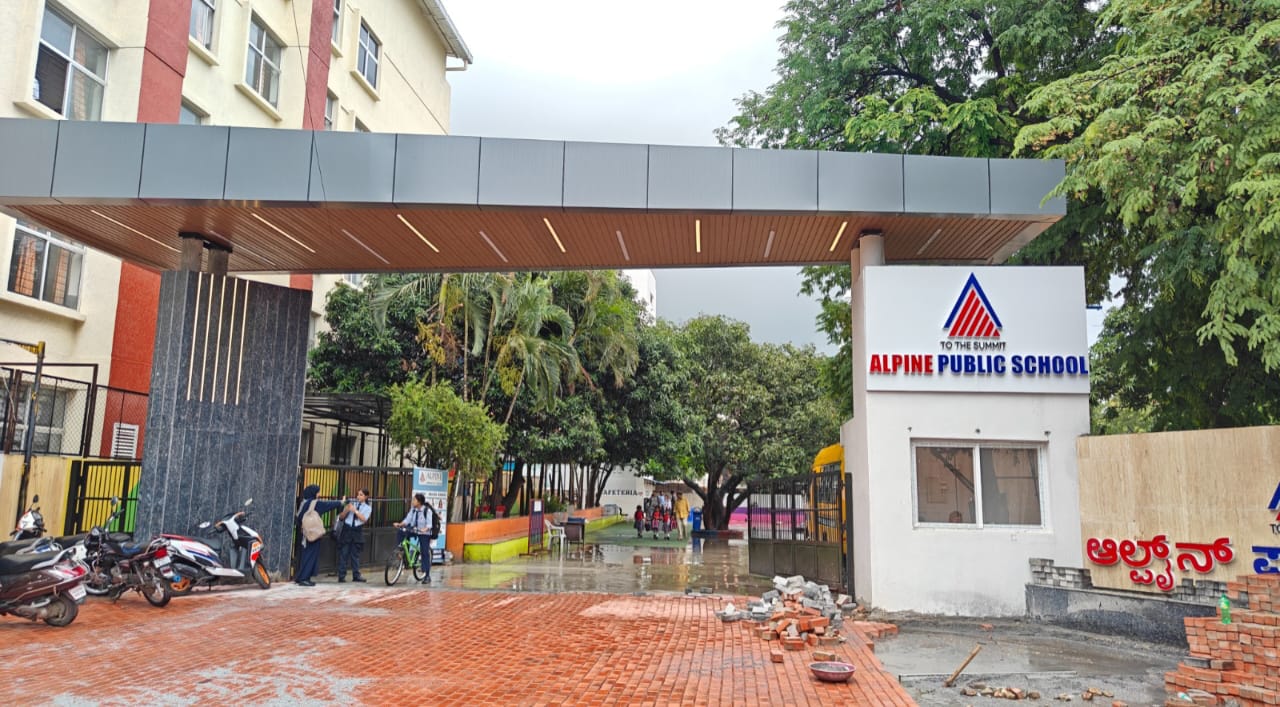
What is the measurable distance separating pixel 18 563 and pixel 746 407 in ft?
96.6

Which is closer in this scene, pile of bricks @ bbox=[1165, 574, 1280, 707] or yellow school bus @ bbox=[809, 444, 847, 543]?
pile of bricks @ bbox=[1165, 574, 1280, 707]

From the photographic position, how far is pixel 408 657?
8266 millimetres

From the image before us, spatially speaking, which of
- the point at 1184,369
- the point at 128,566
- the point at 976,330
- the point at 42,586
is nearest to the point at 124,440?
the point at 128,566

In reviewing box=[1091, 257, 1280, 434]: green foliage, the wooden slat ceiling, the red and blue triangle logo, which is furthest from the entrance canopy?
box=[1091, 257, 1280, 434]: green foliage

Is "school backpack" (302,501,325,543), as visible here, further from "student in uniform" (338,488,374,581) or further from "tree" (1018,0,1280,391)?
"tree" (1018,0,1280,391)

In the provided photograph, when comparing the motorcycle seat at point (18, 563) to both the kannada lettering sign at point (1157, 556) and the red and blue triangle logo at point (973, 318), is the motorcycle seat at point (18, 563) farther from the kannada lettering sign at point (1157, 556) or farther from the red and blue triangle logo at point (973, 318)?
the kannada lettering sign at point (1157, 556)

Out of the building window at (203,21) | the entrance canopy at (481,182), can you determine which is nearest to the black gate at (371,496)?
the entrance canopy at (481,182)

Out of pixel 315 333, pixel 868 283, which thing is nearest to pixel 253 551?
pixel 868 283

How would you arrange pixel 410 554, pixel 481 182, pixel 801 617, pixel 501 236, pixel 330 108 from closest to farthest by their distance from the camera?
pixel 801 617 → pixel 481 182 → pixel 501 236 → pixel 410 554 → pixel 330 108

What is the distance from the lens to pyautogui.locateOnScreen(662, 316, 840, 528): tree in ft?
119

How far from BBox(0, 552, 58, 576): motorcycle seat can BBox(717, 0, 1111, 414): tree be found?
13865 millimetres

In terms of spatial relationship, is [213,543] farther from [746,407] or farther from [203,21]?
[746,407]

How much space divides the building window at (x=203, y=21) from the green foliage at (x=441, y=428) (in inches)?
367

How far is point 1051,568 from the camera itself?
37.1 ft
